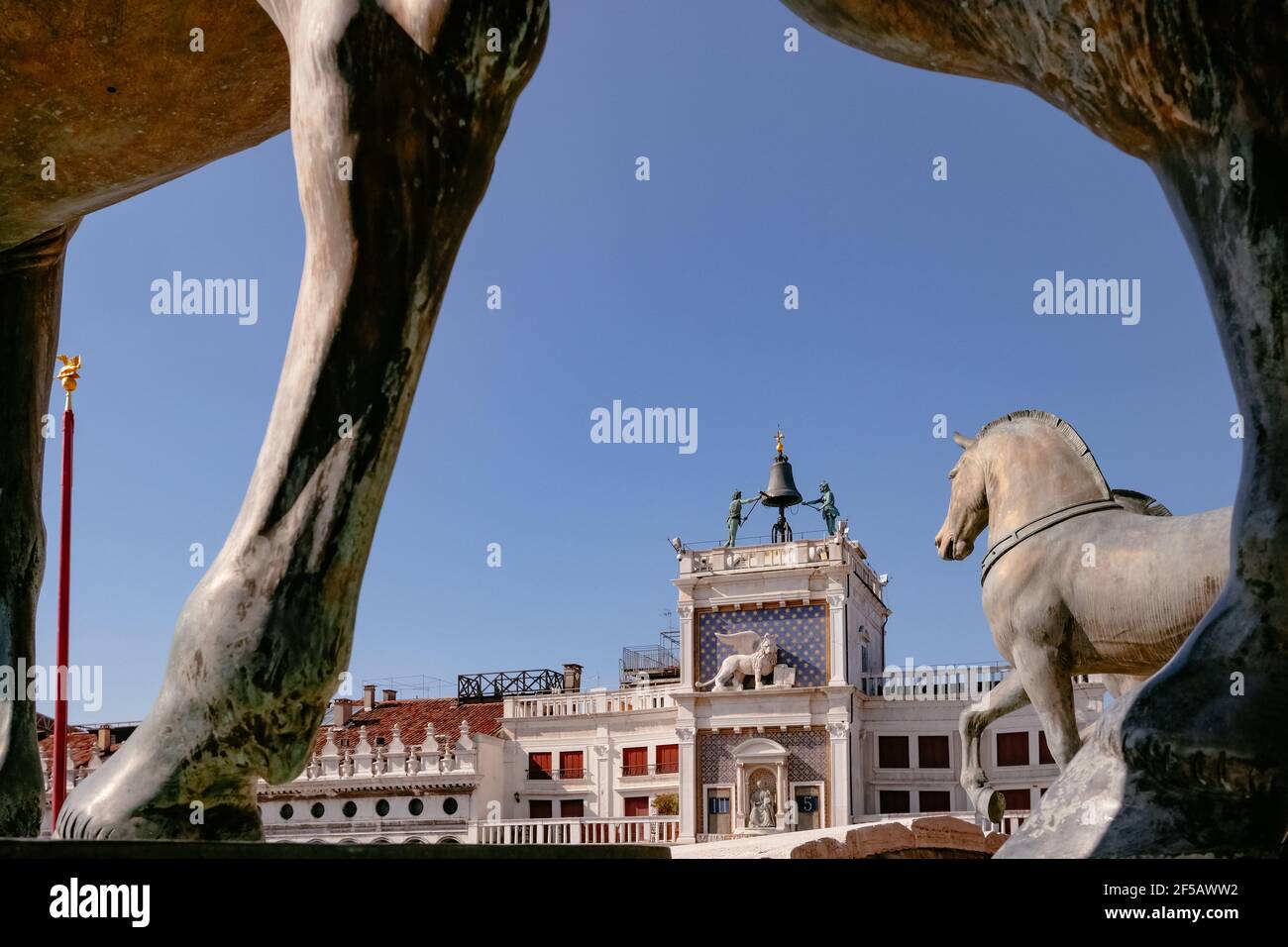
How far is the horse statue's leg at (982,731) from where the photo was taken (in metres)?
5.69

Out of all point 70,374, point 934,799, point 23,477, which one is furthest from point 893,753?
point 23,477

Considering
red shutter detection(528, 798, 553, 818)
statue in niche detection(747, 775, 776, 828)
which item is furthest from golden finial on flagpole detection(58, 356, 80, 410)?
red shutter detection(528, 798, 553, 818)

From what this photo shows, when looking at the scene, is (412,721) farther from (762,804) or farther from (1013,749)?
(1013,749)

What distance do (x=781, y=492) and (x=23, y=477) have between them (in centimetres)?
4287

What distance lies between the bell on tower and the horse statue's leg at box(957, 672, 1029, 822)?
37.7m

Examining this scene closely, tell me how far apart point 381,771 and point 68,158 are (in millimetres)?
39357

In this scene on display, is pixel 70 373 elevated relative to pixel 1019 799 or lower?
elevated

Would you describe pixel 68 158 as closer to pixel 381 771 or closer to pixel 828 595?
pixel 828 595

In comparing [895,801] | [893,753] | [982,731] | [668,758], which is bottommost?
[895,801]

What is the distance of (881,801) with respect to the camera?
122ft

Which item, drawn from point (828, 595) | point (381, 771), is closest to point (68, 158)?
point (828, 595)

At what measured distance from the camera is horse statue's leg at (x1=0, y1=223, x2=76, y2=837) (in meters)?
1.79

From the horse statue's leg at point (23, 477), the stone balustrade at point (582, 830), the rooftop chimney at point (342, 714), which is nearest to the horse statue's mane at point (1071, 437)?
the horse statue's leg at point (23, 477)

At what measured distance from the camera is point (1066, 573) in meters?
5.09
